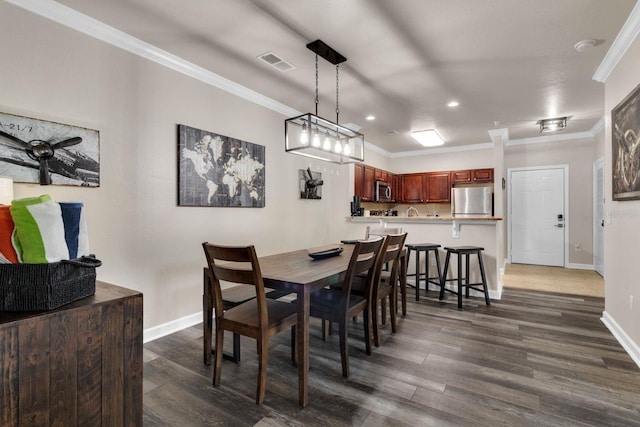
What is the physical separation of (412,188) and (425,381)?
18.4ft

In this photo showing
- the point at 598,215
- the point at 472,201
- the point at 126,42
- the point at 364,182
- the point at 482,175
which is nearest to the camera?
the point at 126,42

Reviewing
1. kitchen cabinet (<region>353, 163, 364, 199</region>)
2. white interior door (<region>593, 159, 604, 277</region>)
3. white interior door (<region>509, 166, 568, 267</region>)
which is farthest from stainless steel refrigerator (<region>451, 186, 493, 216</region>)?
kitchen cabinet (<region>353, 163, 364, 199</region>)

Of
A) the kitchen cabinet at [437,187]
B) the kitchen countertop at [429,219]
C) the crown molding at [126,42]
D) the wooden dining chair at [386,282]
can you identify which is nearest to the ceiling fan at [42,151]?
the crown molding at [126,42]

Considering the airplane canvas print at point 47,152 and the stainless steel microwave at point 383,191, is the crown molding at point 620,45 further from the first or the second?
the airplane canvas print at point 47,152

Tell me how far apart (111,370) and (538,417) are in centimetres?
215

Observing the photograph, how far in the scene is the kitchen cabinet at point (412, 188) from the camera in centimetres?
721

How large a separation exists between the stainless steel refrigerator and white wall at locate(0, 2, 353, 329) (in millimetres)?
4397

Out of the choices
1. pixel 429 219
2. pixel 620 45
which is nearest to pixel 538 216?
pixel 429 219

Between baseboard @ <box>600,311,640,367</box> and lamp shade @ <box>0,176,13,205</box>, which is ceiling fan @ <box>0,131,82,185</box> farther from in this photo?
baseboard @ <box>600,311,640,367</box>

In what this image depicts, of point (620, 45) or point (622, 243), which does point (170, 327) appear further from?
point (620, 45)

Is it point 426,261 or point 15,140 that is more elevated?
point 15,140

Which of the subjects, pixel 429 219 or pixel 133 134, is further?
pixel 429 219

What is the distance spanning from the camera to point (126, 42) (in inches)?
104

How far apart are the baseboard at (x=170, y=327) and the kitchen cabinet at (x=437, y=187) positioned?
5471 mm
